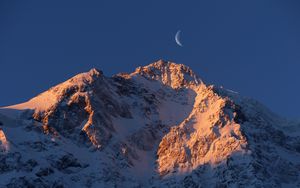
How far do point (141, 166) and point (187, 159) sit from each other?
9162mm

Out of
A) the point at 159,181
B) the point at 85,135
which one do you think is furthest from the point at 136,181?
the point at 85,135

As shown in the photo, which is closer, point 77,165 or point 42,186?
point 42,186

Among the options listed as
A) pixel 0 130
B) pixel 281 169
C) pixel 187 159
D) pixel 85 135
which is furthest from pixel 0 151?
pixel 281 169

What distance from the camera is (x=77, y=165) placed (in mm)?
189250

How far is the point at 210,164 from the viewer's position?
189 meters

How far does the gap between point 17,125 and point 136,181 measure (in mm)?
27202

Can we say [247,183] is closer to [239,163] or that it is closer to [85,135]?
[239,163]

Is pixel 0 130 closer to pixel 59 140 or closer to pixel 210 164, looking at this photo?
pixel 59 140

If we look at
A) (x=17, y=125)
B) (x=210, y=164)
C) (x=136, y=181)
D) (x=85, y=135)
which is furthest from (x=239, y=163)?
(x=17, y=125)

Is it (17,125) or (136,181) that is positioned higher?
(17,125)

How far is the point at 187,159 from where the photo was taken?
7623 inches

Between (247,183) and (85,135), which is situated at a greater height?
(85,135)

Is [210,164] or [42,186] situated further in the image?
[210,164]

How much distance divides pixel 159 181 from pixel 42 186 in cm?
2318
